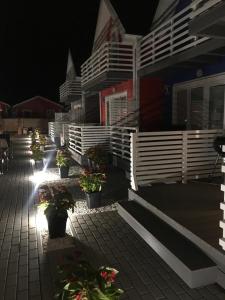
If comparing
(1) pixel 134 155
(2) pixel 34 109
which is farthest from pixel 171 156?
(2) pixel 34 109

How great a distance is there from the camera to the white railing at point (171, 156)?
6.64m

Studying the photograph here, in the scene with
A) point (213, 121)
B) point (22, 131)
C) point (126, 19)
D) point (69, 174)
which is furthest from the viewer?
point (22, 131)

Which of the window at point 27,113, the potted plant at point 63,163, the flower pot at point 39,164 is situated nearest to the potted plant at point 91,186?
the potted plant at point 63,163

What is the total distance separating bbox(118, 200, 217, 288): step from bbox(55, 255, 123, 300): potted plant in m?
1.41

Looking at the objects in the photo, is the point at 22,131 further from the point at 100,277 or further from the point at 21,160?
the point at 100,277

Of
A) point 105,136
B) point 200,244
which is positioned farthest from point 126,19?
point 200,244

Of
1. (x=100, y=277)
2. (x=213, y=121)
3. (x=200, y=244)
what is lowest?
(x=200, y=244)

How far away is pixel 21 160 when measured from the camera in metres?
14.6

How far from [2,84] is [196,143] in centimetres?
6320

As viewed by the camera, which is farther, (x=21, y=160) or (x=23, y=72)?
(x=23, y=72)

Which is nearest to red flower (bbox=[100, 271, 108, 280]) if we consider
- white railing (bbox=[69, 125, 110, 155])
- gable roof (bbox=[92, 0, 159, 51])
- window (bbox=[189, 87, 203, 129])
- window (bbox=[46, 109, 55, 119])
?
window (bbox=[189, 87, 203, 129])

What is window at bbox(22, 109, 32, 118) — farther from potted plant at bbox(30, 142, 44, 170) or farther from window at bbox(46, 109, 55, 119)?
potted plant at bbox(30, 142, 44, 170)

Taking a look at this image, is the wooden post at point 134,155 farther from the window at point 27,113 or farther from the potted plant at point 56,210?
the window at point 27,113

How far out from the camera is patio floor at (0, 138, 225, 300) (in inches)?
140
